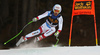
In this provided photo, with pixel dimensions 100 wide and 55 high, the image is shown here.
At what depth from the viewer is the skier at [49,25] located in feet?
16.3

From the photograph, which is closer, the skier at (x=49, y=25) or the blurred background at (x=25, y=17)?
the skier at (x=49, y=25)

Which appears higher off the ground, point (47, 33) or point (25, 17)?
point (25, 17)

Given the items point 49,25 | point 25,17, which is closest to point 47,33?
point 49,25

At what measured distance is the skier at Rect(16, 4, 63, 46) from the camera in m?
4.96

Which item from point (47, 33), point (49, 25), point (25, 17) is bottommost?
point (47, 33)

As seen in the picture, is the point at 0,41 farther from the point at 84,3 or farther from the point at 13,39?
the point at 84,3

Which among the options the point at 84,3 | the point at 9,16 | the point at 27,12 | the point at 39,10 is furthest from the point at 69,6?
the point at 9,16

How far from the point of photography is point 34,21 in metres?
5.07

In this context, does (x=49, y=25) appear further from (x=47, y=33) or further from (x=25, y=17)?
(x=25, y=17)

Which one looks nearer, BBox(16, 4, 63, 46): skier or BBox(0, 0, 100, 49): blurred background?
BBox(16, 4, 63, 46): skier

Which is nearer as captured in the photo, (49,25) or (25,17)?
(49,25)

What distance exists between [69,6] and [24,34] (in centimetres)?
156

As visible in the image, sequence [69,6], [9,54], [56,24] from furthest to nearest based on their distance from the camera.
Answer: [69,6] < [56,24] < [9,54]

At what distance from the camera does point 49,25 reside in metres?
4.99
